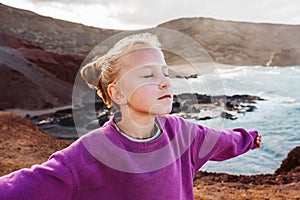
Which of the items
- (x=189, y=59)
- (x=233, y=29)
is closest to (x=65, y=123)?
(x=189, y=59)

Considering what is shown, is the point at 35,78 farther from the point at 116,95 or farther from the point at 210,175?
the point at 116,95

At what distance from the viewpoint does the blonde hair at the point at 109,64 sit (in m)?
0.87

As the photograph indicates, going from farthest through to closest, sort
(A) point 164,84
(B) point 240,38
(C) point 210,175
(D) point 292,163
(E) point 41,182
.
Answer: (B) point 240,38 → (D) point 292,163 → (C) point 210,175 → (A) point 164,84 → (E) point 41,182

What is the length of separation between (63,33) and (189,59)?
3539 centimetres

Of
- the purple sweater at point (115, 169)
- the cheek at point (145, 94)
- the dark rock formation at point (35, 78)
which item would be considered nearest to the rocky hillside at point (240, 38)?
the dark rock formation at point (35, 78)

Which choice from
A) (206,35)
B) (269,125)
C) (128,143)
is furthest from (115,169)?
(206,35)

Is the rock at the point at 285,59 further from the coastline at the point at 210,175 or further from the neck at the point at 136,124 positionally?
the neck at the point at 136,124

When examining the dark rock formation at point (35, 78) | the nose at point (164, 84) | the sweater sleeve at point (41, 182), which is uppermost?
the nose at point (164, 84)

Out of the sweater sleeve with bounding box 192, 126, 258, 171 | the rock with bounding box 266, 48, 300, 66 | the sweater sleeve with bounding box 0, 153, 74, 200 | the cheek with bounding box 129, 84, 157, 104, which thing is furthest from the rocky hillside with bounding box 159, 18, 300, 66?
the sweater sleeve with bounding box 0, 153, 74, 200

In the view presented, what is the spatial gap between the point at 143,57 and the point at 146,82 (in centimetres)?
5

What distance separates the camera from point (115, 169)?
2.71ft

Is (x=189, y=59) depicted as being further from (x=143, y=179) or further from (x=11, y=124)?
(x=11, y=124)

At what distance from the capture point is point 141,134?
2.85 feet

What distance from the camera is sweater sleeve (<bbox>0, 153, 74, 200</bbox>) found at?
70cm
